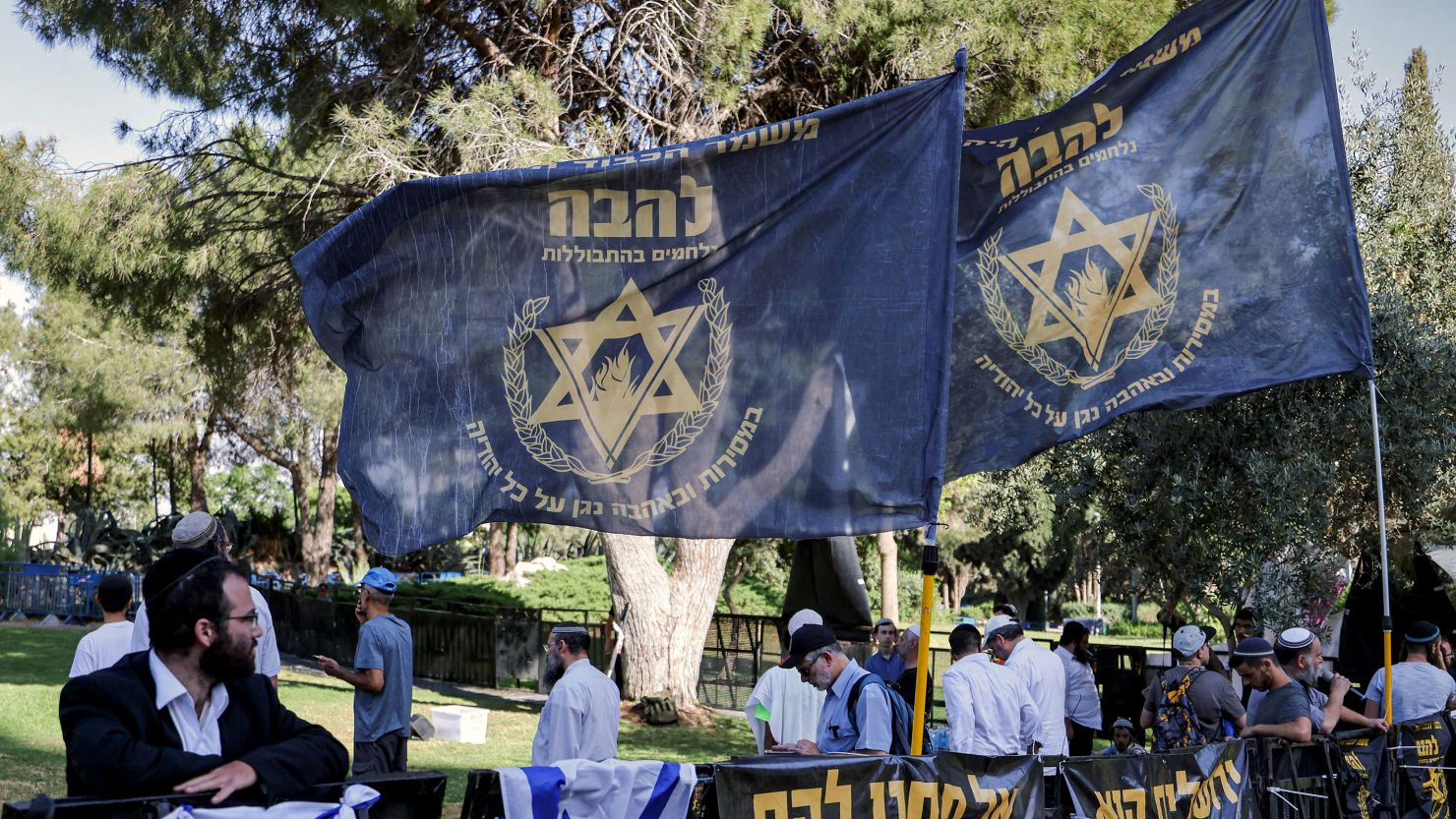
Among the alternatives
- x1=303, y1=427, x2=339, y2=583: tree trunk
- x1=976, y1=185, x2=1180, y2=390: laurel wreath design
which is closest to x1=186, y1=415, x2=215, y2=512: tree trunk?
x1=303, y1=427, x2=339, y2=583: tree trunk

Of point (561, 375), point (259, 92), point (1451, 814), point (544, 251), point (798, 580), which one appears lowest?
point (1451, 814)

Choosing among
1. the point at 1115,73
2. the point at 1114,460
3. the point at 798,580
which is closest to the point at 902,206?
the point at 1115,73

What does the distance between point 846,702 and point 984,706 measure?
1557mm

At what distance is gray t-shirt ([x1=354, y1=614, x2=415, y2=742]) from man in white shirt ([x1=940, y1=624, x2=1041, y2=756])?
310 centimetres

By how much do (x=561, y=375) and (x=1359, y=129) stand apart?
33.9 feet

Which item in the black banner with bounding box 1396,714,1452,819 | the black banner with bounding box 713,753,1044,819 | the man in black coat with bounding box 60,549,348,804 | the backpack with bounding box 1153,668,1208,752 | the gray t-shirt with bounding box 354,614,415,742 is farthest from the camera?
the backpack with bounding box 1153,668,1208,752

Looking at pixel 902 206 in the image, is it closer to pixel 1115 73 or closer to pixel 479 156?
pixel 1115 73

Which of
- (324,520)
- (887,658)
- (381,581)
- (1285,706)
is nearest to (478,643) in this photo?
(887,658)

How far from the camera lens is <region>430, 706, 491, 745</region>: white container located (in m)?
14.5

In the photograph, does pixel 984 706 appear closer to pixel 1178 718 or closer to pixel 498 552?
pixel 1178 718

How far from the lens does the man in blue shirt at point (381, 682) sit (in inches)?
299

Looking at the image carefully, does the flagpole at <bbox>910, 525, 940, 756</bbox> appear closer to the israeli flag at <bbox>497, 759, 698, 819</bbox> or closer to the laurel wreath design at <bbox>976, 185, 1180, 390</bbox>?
the israeli flag at <bbox>497, 759, 698, 819</bbox>

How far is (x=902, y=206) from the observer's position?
19.0 ft

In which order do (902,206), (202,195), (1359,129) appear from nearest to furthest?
(902,206), (1359,129), (202,195)
